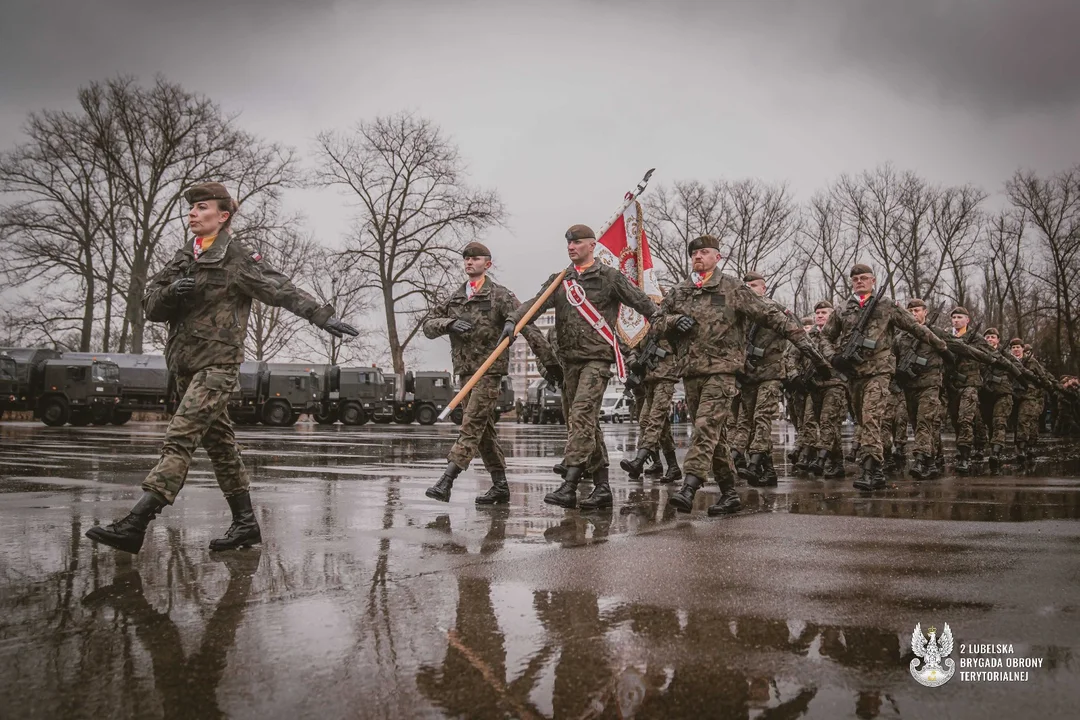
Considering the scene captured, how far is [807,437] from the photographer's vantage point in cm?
1082

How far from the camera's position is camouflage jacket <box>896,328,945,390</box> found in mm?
10617

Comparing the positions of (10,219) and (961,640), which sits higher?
(10,219)

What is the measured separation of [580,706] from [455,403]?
4.61m

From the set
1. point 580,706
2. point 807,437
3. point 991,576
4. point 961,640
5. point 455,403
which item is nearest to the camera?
point 580,706

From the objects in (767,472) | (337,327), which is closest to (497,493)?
(337,327)

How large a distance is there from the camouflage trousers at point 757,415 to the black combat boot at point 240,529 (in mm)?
5615

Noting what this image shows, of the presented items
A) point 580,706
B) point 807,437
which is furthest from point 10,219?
point 580,706

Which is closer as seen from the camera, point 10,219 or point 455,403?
point 455,403

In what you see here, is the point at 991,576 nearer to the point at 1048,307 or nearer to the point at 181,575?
the point at 181,575

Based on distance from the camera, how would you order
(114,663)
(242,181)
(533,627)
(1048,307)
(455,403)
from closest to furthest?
(114,663) → (533,627) → (455,403) → (242,181) → (1048,307)

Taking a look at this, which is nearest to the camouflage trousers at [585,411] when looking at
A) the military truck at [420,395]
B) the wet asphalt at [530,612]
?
the wet asphalt at [530,612]

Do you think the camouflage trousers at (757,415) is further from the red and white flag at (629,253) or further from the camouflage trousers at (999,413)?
the camouflage trousers at (999,413)

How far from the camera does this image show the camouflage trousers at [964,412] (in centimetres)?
1195

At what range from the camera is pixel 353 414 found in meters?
39.3
